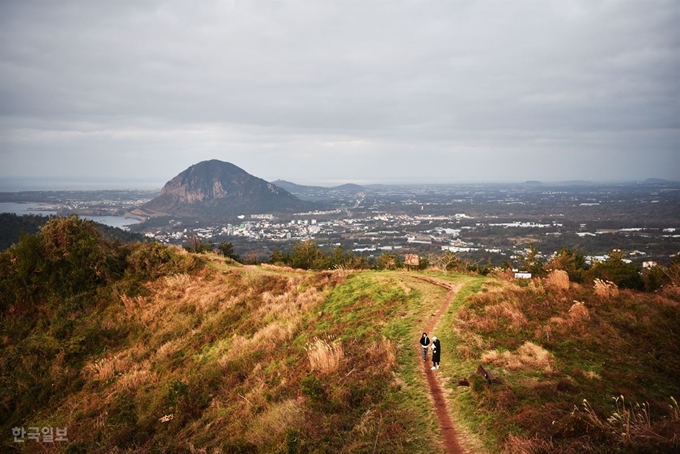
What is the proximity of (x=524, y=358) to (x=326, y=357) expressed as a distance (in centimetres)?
613

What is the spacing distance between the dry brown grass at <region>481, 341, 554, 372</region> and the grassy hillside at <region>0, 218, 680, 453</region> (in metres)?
0.06

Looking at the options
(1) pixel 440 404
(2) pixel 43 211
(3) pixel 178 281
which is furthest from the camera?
(2) pixel 43 211

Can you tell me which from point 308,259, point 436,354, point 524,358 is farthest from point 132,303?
point 524,358

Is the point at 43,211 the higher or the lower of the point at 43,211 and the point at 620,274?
the higher

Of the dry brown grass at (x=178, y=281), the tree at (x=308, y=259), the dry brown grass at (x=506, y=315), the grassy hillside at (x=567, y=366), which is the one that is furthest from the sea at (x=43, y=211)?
the grassy hillside at (x=567, y=366)

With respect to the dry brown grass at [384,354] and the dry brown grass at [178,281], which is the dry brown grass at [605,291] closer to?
the dry brown grass at [384,354]

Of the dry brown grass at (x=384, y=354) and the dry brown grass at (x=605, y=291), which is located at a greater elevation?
the dry brown grass at (x=605, y=291)

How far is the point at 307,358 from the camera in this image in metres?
12.3

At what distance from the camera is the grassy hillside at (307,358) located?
25.7ft

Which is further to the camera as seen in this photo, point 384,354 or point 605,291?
point 605,291

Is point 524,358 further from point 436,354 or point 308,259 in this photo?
point 308,259

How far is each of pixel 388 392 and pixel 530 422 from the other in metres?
3.42

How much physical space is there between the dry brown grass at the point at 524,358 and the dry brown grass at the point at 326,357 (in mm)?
4575

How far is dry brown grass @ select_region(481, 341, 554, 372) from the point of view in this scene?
33.4 feet
